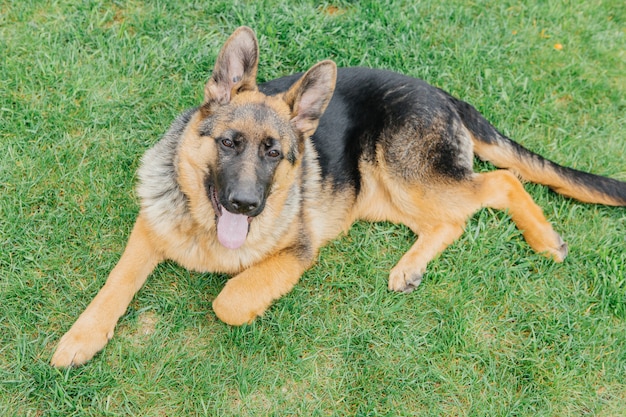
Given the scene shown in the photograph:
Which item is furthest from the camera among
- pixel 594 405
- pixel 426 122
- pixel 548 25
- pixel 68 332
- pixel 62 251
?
pixel 548 25

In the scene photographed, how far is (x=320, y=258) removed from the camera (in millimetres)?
4977

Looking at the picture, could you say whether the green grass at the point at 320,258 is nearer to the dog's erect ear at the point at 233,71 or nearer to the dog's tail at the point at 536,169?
the dog's tail at the point at 536,169

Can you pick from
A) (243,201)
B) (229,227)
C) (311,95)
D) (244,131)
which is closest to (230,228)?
(229,227)

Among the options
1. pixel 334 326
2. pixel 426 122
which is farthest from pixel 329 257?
pixel 426 122

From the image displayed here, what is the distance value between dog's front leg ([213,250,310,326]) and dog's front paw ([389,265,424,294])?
76 centimetres

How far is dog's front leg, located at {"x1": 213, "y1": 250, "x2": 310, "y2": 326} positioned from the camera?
4.27 meters

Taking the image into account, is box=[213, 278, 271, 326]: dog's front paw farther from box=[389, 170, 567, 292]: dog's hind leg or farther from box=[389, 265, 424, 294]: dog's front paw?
box=[389, 170, 567, 292]: dog's hind leg

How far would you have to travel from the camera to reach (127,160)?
5277 mm

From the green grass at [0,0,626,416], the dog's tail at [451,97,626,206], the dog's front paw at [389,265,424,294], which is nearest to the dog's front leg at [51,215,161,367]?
the green grass at [0,0,626,416]

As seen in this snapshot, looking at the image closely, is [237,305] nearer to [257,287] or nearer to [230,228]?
[257,287]

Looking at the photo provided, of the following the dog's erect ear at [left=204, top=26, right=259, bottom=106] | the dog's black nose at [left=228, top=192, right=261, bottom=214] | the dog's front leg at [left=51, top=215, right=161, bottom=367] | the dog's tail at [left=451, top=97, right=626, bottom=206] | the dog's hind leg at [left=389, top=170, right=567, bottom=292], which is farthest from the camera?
the dog's tail at [left=451, top=97, right=626, bottom=206]

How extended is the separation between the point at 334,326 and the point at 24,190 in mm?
2964

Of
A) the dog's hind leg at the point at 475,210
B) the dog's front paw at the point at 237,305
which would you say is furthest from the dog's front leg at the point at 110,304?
the dog's hind leg at the point at 475,210

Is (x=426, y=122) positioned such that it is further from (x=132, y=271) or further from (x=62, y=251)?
(x=62, y=251)
